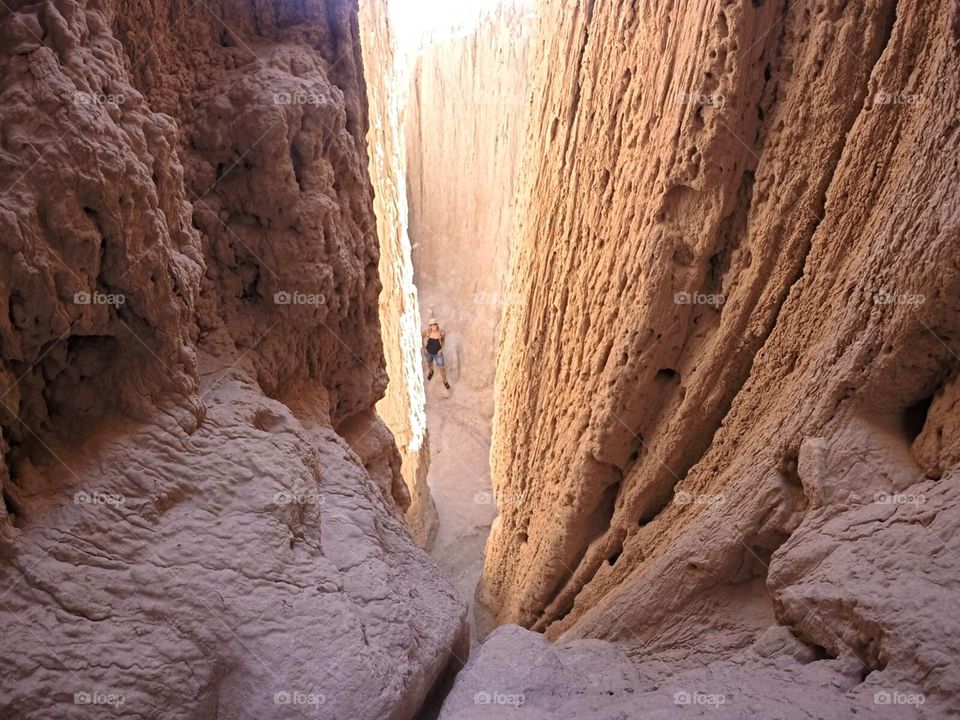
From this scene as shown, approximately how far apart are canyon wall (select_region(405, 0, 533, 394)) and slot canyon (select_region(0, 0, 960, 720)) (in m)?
7.04

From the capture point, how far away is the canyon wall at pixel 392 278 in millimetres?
7785

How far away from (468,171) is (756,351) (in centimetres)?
1065

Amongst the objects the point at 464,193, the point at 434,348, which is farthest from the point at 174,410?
the point at 464,193

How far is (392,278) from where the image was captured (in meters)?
8.19

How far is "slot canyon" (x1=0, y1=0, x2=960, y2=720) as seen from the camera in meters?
2.09

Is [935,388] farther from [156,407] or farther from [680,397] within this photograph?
[156,407]

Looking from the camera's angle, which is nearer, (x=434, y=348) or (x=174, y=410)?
(x=174, y=410)

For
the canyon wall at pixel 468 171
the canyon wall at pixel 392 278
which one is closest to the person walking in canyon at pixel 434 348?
the canyon wall at pixel 468 171

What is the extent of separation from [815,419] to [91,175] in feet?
10.2

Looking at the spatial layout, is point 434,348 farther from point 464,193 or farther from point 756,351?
point 756,351

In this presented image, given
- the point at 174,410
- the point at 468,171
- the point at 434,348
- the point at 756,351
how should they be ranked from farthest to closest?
the point at 468,171
the point at 434,348
the point at 756,351
the point at 174,410

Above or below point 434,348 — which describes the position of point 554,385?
below

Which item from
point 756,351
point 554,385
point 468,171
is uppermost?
point 468,171

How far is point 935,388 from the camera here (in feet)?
9.31
